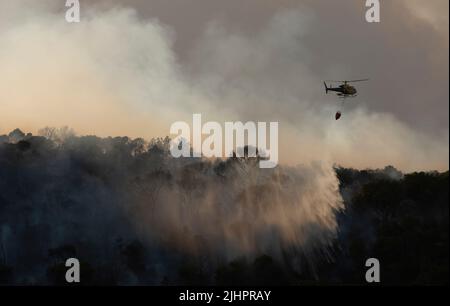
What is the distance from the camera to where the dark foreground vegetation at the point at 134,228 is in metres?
130

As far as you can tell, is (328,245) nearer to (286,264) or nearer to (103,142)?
(286,264)

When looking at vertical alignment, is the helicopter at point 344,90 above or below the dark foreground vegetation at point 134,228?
above

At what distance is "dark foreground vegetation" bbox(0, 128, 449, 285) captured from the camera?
130 metres

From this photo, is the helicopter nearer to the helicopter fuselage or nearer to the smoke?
the helicopter fuselage

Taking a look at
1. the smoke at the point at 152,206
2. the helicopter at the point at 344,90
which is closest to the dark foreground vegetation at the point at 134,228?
the smoke at the point at 152,206

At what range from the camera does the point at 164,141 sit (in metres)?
145

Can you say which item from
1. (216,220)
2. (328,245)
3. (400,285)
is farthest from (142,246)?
(400,285)

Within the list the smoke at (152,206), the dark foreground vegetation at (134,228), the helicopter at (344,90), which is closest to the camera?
the dark foreground vegetation at (134,228)

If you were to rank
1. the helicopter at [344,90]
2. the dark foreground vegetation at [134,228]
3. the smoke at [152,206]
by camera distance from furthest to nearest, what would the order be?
the helicopter at [344,90] → the smoke at [152,206] → the dark foreground vegetation at [134,228]

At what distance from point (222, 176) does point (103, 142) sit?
57.2 ft

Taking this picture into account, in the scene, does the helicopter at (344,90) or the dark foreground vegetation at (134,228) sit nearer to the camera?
the dark foreground vegetation at (134,228)

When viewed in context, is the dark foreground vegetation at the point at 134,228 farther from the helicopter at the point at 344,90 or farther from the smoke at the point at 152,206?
the helicopter at the point at 344,90
